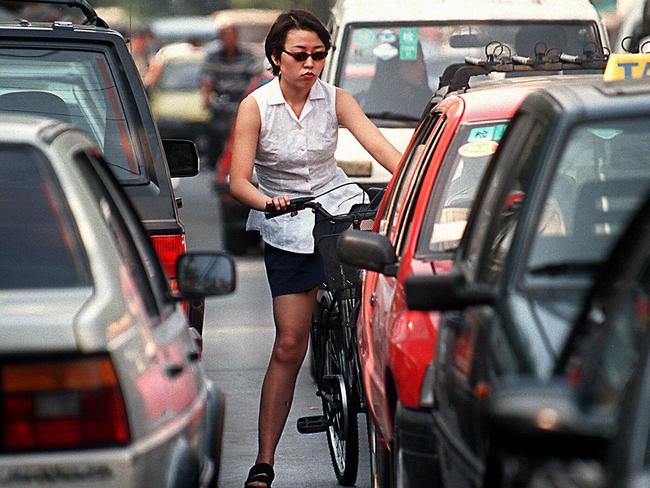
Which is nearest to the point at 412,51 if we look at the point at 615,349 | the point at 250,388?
the point at 250,388

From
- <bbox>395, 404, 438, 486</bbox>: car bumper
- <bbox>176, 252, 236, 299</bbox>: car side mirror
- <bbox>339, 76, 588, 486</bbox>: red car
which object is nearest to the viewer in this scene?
<bbox>395, 404, 438, 486</bbox>: car bumper

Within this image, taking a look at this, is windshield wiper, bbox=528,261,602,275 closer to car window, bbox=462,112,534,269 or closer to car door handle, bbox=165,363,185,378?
car window, bbox=462,112,534,269

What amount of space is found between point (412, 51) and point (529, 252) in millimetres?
8243

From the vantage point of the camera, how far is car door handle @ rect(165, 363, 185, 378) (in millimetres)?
4414

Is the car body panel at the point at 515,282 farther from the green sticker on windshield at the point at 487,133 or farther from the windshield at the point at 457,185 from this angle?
the green sticker on windshield at the point at 487,133

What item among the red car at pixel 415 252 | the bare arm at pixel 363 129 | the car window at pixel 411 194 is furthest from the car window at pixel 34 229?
the bare arm at pixel 363 129

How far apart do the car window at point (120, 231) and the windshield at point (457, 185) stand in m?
1.32

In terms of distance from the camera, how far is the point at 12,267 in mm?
4328

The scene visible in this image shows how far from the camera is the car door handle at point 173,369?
14.5ft

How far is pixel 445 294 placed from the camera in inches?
175

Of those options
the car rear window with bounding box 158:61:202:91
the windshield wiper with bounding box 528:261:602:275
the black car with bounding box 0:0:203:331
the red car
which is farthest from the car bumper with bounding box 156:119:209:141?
the windshield wiper with bounding box 528:261:602:275

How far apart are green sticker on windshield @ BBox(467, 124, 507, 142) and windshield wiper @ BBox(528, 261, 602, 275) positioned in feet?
6.39

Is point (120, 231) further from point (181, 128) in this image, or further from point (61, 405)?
point (181, 128)

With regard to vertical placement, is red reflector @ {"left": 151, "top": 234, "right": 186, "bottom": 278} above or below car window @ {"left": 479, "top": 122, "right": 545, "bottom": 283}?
below
